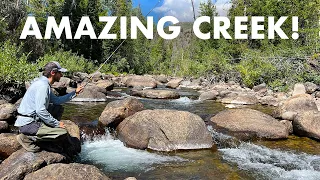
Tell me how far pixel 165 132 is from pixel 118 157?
1.48 m

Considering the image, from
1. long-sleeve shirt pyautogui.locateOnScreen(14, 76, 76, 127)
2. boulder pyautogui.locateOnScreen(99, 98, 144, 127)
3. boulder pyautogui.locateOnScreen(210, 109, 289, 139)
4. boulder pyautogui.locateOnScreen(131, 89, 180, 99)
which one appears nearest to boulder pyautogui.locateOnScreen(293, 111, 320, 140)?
boulder pyautogui.locateOnScreen(210, 109, 289, 139)

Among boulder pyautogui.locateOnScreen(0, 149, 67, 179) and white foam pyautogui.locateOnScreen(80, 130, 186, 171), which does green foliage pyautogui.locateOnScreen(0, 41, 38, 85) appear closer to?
white foam pyautogui.locateOnScreen(80, 130, 186, 171)

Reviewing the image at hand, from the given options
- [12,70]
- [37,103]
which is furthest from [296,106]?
[12,70]

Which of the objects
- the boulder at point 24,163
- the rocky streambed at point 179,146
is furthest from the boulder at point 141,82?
the boulder at point 24,163

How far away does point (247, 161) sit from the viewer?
8094 millimetres

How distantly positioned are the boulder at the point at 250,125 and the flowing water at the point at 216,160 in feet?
1.20

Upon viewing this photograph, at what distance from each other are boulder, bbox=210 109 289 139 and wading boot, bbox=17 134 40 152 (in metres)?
6.46

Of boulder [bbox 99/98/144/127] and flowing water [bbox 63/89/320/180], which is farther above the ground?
boulder [bbox 99/98/144/127]

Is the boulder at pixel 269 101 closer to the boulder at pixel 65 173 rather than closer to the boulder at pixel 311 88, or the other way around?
the boulder at pixel 311 88

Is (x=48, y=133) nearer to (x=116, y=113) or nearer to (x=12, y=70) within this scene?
(x=116, y=113)

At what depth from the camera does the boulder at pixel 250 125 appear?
10.2 meters

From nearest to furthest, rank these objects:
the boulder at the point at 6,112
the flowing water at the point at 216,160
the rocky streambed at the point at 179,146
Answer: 1. the rocky streambed at the point at 179,146
2. the flowing water at the point at 216,160
3. the boulder at the point at 6,112

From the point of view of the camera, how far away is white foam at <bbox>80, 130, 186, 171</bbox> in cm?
766

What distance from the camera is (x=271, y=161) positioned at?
8133mm
